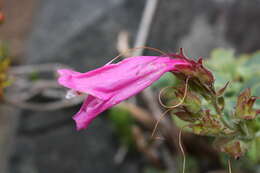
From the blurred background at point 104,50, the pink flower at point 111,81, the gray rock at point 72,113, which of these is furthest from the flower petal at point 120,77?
the gray rock at point 72,113

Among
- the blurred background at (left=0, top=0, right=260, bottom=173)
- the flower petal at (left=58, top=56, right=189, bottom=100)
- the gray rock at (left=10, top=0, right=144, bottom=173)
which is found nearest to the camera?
the flower petal at (left=58, top=56, right=189, bottom=100)

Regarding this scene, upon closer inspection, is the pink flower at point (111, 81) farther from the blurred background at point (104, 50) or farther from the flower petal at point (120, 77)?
the blurred background at point (104, 50)

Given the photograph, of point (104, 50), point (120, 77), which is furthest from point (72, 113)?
point (120, 77)

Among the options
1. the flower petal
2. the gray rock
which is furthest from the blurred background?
the flower petal

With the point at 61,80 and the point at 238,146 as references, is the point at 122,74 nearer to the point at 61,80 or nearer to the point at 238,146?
the point at 61,80

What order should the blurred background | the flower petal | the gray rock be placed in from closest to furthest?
1. the flower petal
2. the blurred background
3. the gray rock

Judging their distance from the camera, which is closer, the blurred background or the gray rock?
the blurred background

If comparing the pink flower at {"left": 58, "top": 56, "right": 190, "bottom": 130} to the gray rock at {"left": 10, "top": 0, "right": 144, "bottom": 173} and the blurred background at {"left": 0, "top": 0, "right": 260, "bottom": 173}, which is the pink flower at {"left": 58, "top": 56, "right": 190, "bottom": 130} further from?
the gray rock at {"left": 10, "top": 0, "right": 144, "bottom": 173}
